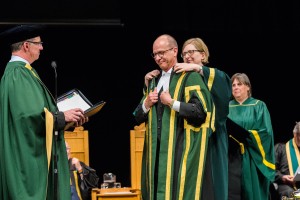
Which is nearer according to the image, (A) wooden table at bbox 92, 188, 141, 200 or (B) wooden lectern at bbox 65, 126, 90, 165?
(A) wooden table at bbox 92, 188, 141, 200

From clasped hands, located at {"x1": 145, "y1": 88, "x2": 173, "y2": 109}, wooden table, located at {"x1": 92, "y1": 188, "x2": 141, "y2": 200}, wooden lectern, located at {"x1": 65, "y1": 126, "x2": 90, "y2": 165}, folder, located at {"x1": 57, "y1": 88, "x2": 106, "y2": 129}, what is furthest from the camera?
wooden lectern, located at {"x1": 65, "y1": 126, "x2": 90, "y2": 165}

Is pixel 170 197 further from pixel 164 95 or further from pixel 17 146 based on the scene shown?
pixel 17 146

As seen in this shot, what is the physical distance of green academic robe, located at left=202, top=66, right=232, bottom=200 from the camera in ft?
19.0

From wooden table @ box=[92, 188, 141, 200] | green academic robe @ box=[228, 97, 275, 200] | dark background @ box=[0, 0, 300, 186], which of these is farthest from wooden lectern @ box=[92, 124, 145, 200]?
green academic robe @ box=[228, 97, 275, 200]

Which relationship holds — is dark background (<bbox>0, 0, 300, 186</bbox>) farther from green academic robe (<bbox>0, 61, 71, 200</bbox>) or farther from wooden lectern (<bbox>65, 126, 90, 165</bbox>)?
green academic robe (<bbox>0, 61, 71, 200</bbox>)

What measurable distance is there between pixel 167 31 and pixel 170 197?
365 centimetres

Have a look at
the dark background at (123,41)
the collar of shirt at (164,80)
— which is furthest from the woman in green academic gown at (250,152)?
the dark background at (123,41)

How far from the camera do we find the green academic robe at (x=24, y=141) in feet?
16.6

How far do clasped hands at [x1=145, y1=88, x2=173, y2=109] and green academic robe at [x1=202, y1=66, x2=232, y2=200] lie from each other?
0.40 metres

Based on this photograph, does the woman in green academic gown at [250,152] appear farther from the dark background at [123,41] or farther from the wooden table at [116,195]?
the dark background at [123,41]

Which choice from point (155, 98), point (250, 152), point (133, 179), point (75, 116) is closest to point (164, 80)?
point (155, 98)

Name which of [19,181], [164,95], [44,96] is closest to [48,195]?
[19,181]

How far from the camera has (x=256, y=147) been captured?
7.06m

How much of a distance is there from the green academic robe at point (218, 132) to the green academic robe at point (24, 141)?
1281 mm
